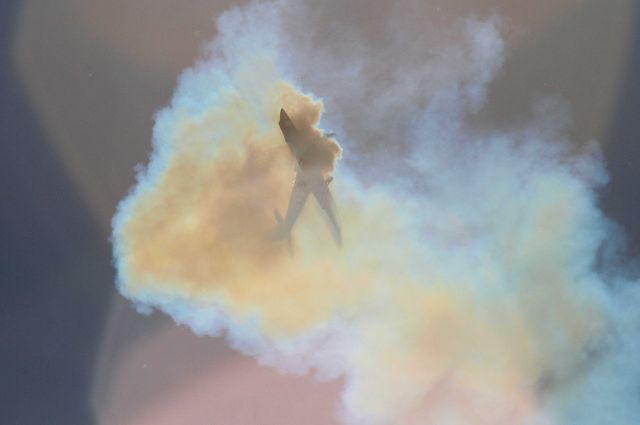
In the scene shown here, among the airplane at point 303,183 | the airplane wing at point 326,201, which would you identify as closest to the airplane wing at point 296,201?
the airplane at point 303,183

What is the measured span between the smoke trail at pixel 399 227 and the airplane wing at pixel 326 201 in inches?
7.5

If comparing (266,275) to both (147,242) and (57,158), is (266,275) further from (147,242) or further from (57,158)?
(57,158)

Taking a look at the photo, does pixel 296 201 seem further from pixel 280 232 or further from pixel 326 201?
pixel 280 232

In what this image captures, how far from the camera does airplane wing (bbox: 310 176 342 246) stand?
1164 centimetres

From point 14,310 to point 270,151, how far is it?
21.5 ft

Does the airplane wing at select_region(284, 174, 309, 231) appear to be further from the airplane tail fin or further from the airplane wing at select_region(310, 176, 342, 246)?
the airplane wing at select_region(310, 176, 342, 246)

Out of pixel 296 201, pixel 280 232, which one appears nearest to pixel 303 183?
pixel 296 201

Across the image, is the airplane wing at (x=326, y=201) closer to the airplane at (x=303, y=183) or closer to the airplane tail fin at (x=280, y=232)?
the airplane at (x=303, y=183)

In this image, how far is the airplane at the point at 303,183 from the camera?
10.9 m

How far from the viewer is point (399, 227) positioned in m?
12.9

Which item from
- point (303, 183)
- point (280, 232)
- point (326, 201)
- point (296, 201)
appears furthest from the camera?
point (280, 232)

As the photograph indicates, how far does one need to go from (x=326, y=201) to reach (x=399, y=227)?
69.5 inches

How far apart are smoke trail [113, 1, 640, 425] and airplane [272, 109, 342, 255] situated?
10.6 inches

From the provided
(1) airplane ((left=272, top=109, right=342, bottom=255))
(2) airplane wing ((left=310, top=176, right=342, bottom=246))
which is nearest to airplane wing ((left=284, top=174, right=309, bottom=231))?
(1) airplane ((left=272, top=109, right=342, bottom=255))
